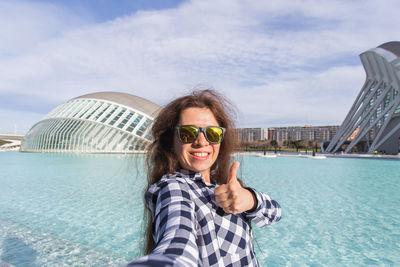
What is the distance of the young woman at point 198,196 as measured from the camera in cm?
113

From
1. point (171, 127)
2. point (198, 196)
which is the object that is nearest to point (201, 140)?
point (171, 127)

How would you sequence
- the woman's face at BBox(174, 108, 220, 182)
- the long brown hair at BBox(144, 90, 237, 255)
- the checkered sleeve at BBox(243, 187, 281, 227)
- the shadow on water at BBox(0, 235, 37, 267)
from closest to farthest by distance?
the checkered sleeve at BBox(243, 187, 281, 227) < the woman's face at BBox(174, 108, 220, 182) < the long brown hair at BBox(144, 90, 237, 255) < the shadow on water at BBox(0, 235, 37, 267)

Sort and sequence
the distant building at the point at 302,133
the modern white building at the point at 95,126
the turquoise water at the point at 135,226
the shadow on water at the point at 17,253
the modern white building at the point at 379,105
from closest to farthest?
the shadow on water at the point at 17,253, the turquoise water at the point at 135,226, the modern white building at the point at 95,126, the modern white building at the point at 379,105, the distant building at the point at 302,133

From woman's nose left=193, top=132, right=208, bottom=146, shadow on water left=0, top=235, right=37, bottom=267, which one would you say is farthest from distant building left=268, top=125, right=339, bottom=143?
woman's nose left=193, top=132, right=208, bottom=146

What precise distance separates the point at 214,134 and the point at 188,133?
154 millimetres

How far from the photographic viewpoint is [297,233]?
5.43 metres

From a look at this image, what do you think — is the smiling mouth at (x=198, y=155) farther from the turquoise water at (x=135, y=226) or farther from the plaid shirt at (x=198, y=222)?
the turquoise water at (x=135, y=226)

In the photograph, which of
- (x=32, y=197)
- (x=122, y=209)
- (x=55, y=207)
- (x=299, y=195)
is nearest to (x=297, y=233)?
(x=299, y=195)

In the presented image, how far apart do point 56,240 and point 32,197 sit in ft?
13.7

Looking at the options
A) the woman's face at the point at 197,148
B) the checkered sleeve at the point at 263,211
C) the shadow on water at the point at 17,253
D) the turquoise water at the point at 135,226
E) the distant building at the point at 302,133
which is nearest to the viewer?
the checkered sleeve at the point at 263,211

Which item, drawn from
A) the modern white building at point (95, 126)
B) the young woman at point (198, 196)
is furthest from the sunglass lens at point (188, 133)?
the modern white building at point (95, 126)

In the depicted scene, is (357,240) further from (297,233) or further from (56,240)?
(56,240)

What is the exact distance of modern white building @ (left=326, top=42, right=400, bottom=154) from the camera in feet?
111

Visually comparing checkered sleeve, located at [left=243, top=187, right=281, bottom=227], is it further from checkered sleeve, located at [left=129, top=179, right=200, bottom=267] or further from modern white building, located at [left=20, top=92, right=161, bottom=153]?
modern white building, located at [left=20, top=92, right=161, bottom=153]
